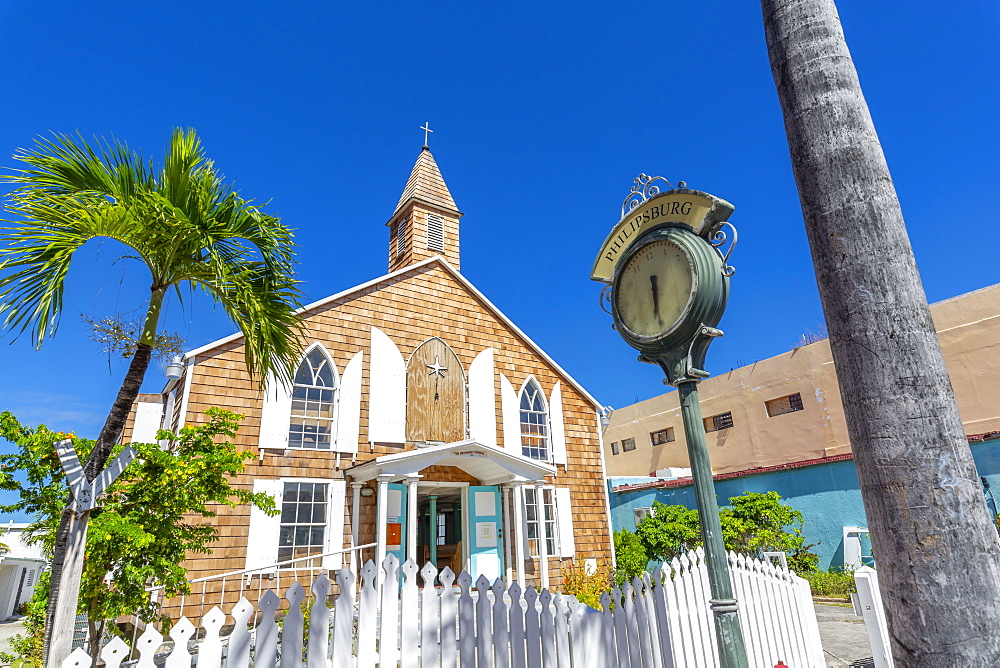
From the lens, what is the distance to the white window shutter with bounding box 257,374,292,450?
11109 mm

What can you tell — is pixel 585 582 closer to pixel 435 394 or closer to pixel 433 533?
pixel 433 533

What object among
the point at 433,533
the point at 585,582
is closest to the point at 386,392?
the point at 433,533

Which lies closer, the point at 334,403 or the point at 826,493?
the point at 334,403

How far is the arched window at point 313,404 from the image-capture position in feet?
38.0

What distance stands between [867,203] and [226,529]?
434 inches

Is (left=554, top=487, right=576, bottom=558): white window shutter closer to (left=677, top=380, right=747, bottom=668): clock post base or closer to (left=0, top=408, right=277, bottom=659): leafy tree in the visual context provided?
(left=0, top=408, right=277, bottom=659): leafy tree

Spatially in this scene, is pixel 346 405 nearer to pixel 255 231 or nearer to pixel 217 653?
pixel 255 231

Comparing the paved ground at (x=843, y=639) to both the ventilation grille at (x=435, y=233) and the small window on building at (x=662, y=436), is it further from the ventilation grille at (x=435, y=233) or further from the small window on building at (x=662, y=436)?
the small window on building at (x=662, y=436)

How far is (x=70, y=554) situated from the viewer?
3.43 m

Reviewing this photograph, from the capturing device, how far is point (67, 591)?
3365 millimetres

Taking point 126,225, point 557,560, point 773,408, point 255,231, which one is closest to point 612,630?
point 255,231

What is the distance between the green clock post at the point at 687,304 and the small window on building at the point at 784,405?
1993cm

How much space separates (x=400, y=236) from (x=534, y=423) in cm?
734

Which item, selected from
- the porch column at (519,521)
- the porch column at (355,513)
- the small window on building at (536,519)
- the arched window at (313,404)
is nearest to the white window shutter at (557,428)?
the small window on building at (536,519)
